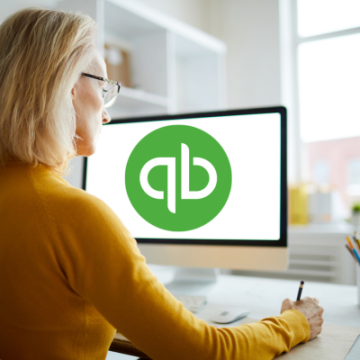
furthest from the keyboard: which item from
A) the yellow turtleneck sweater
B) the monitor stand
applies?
the yellow turtleneck sweater

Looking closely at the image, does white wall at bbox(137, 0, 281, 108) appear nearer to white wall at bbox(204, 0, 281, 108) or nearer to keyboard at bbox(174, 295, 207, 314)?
white wall at bbox(204, 0, 281, 108)

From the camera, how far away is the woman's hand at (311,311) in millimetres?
790

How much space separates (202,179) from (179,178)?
70 mm

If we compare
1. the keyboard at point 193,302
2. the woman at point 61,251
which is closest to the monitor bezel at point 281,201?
the keyboard at point 193,302

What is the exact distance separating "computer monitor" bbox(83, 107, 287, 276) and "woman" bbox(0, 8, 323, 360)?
39 cm

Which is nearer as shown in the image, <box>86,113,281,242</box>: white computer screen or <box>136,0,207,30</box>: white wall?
<box>86,113,281,242</box>: white computer screen

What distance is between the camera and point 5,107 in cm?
64

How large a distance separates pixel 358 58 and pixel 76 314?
9.93 ft

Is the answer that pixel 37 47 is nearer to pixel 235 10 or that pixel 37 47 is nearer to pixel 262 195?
pixel 262 195

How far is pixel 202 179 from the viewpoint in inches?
44.0

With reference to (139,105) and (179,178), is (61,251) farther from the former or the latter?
(139,105)

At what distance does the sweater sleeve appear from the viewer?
0.54 m

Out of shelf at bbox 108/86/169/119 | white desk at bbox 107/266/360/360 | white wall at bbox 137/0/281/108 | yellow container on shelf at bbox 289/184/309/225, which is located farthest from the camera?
white wall at bbox 137/0/281/108

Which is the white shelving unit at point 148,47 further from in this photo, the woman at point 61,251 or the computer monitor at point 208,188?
the woman at point 61,251
